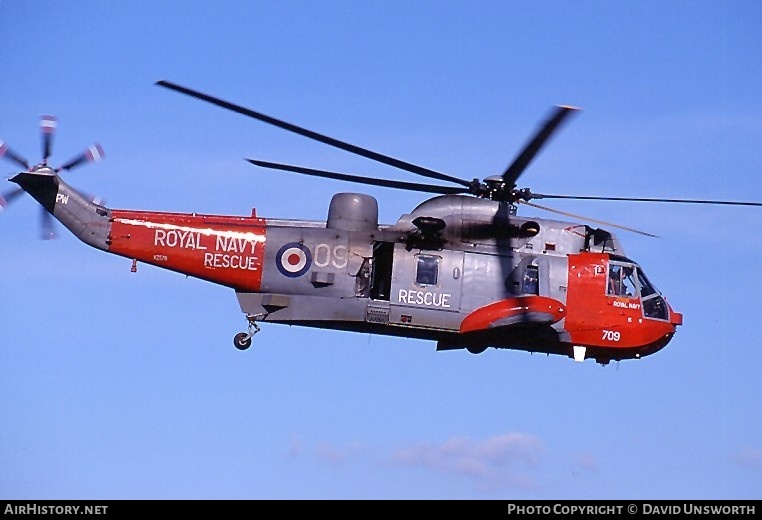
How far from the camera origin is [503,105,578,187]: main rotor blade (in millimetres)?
21798

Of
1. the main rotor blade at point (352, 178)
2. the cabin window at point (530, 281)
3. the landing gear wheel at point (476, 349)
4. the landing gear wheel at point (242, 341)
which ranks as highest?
the main rotor blade at point (352, 178)

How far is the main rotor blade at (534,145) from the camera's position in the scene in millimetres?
21798

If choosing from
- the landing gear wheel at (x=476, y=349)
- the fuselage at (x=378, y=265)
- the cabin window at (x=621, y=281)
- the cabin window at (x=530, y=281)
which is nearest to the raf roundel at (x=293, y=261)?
the fuselage at (x=378, y=265)

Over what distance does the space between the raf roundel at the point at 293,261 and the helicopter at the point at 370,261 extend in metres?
0.02

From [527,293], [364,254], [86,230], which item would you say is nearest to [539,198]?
[527,293]

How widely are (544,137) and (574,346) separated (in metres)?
7.25

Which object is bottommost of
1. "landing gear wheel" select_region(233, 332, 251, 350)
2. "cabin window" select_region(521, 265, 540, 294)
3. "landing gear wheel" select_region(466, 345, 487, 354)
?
"landing gear wheel" select_region(233, 332, 251, 350)

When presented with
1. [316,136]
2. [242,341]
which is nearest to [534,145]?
[316,136]

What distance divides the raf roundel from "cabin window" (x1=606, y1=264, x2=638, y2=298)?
739cm

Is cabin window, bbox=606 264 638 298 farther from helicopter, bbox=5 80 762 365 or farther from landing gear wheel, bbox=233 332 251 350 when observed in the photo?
landing gear wheel, bbox=233 332 251 350

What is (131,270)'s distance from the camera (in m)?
27.4

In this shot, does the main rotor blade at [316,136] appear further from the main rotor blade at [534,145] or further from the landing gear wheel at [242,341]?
the landing gear wheel at [242,341]

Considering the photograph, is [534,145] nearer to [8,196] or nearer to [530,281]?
[530,281]

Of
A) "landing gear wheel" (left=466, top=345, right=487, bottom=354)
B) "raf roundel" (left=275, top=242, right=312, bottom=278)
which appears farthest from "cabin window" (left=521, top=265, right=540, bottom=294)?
"raf roundel" (left=275, top=242, right=312, bottom=278)
